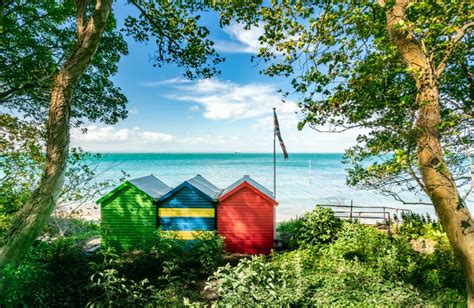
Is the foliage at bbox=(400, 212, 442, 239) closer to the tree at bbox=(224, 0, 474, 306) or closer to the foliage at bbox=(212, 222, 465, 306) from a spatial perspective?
the foliage at bbox=(212, 222, 465, 306)

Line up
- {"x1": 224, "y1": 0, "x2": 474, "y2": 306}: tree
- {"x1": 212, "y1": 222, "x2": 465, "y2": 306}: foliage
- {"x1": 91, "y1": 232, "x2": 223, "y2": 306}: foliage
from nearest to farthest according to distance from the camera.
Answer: {"x1": 224, "y1": 0, "x2": 474, "y2": 306}: tree → {"x1": 212, "y1": 222, "x2": 465, "y2": 306}: foliage → {"x1": 91, "y1": 232, "x2": 223, "y2": 306}: foliage

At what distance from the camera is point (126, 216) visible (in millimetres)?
9844

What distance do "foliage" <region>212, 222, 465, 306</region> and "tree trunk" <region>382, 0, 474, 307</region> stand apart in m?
2.52

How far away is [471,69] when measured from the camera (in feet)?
17.9

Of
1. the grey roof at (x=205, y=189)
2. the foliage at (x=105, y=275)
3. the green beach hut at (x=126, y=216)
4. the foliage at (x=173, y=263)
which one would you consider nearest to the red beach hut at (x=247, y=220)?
the grey roof at (x=205, y=189)

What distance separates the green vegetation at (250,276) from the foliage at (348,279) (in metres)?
0.02

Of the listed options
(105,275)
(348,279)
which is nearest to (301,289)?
(348,279)

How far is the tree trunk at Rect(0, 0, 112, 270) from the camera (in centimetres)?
377

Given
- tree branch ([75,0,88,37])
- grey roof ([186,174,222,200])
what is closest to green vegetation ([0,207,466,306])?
grey roof ([186,174,222,200])

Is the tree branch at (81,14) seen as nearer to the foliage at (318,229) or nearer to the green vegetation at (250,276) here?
the green vegetation at (250,276)

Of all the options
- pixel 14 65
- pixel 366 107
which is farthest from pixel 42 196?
pixel 366 107

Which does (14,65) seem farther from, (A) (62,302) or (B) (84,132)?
(A) (62,302)

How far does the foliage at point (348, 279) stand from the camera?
14.6 ft

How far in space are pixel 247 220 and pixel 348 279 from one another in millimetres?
4928
